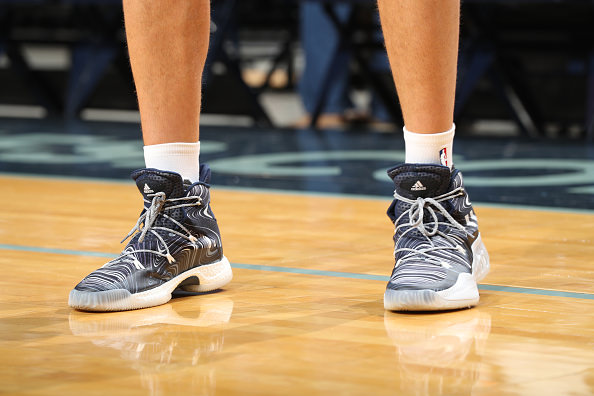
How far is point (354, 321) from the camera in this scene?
1.00 meters

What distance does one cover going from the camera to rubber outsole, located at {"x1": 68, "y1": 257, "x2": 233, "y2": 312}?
1049 millimetres

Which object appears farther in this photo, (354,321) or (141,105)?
(141,105)

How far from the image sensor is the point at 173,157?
1145 millimetres

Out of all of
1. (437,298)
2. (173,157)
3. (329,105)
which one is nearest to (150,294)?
(173,157)

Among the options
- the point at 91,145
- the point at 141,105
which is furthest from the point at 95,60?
the point at 141,105

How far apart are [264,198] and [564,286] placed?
0.85 meters

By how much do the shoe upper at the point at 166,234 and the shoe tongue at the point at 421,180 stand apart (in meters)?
0.22

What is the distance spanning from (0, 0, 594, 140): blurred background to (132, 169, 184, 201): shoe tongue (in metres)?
2.16

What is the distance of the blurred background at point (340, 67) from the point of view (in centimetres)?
358

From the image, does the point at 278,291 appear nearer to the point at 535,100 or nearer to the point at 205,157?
the point at 205,157

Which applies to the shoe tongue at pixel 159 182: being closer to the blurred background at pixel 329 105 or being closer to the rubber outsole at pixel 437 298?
the rubber outsole at pixel 437 298

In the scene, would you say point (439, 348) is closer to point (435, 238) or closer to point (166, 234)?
point (435, 238)

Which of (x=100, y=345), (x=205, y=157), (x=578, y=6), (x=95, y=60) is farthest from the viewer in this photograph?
(x=95, y=60)

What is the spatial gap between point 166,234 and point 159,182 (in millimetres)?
58
